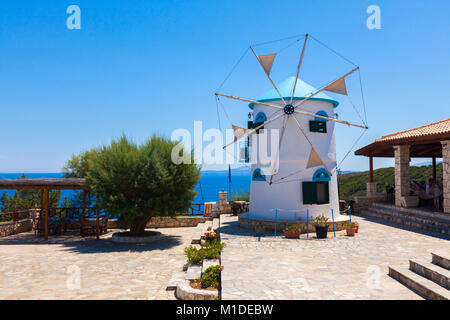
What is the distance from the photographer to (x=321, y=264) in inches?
341

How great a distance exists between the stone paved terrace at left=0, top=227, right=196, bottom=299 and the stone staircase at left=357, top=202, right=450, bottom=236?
9.69 m

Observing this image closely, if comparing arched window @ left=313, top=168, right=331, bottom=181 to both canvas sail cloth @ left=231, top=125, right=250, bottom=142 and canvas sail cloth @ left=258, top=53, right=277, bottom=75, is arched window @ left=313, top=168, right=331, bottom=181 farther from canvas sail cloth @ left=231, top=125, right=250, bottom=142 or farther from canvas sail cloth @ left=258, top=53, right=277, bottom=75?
canvas sail cloth @ left=258, top=53, right=277, bottom=75

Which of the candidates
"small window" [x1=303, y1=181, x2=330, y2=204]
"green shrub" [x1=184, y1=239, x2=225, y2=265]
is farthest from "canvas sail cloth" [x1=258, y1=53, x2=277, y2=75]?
"green shrub" [x1=184, y1=239, x2=225, y2=265]

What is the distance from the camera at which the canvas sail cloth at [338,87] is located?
1374cm

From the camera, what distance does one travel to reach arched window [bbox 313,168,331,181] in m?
14.6

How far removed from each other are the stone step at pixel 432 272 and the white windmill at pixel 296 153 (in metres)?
6.76

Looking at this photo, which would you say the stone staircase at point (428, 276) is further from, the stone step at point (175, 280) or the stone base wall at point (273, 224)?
the stone base wall at point (273, 224)

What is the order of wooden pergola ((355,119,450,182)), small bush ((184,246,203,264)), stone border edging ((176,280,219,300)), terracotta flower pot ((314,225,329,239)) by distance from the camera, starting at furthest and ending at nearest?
wooden pergola ((355,119,450,182)) < terracotta flower pot ((314,225,329,239)) < small bush ((184,246,203,264)) < stone border edging ((176,280,219,300))

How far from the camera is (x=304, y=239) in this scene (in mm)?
12539

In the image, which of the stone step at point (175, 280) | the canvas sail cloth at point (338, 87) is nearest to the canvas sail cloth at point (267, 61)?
the canvas sail cloth at point (338, 87)

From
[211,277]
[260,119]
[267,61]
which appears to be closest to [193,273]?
[211,277]
